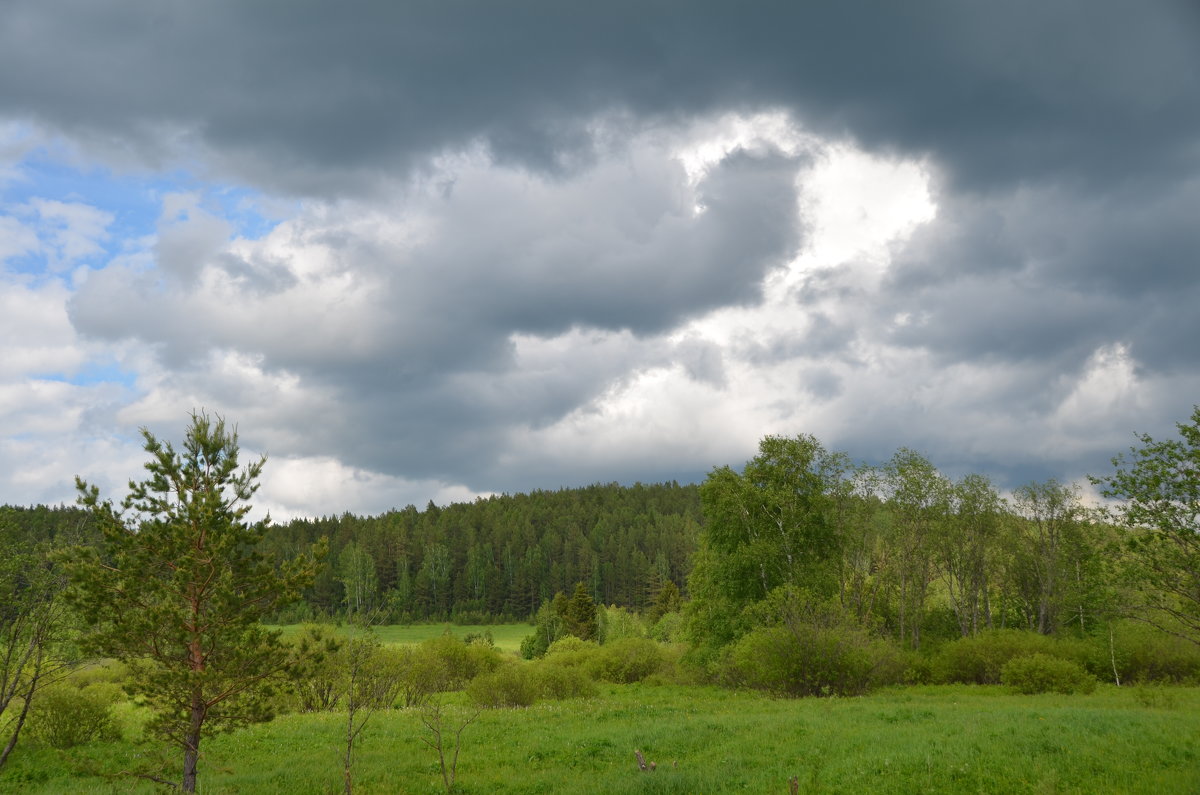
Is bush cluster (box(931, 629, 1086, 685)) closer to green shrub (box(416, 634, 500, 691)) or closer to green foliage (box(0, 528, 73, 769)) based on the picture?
green shrub (box(416, 634, 500, 691))

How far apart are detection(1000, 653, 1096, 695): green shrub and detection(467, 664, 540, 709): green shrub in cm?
2639

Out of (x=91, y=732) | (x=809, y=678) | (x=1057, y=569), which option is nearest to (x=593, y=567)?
(x=1057, y=569)

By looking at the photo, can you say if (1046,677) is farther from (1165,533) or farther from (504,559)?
(504,559)

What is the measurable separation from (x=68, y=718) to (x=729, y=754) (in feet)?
79.6

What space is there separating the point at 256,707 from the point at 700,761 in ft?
39.6

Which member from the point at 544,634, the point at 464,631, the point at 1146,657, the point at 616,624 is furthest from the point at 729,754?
the point at 464,631

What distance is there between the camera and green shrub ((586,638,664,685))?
54.1 metres

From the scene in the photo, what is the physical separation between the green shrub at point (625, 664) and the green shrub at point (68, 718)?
3386 cm

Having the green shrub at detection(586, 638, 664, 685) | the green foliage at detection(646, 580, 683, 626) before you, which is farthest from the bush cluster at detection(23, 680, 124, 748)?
the green foliage at detection(646, 580, 683, 626)

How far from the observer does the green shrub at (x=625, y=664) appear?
54094 mm

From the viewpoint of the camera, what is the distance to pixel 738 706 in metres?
32.8

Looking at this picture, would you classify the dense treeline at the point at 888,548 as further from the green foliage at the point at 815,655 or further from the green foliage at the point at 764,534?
the green foliage at the point at 815,655

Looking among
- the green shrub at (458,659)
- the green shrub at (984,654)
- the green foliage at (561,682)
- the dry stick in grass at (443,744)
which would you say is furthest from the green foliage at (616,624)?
the dry stick in grass at (443,744)

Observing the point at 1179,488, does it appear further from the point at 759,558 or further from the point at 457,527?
the point at 457,527
